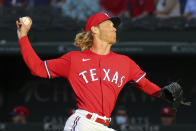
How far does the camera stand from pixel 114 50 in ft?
28.5

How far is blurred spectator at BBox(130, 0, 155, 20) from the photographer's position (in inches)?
357

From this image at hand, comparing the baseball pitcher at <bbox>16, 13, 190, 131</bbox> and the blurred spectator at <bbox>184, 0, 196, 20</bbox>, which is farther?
the blurred spectator at <bbox>184, 0, 196, 20</bbox>

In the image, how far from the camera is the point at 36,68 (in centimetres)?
373

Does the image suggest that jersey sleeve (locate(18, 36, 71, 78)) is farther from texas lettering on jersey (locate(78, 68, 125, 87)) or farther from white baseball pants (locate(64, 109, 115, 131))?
white baseball pants (locate(64, 109, 115, 131))

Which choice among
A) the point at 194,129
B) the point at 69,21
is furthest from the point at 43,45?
the point at 194,129

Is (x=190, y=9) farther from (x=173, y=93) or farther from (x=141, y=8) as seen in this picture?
(x=173, y=93)

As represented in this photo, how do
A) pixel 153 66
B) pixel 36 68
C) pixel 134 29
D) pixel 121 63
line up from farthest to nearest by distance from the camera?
1. pixel 153 66
2. pixel 134 29
3. pixel 121 63
4. pixel 36 68

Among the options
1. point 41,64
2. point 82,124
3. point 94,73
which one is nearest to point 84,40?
point 94,73

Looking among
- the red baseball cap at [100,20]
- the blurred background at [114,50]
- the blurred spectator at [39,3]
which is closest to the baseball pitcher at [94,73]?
the red baseball cap at [100,20]

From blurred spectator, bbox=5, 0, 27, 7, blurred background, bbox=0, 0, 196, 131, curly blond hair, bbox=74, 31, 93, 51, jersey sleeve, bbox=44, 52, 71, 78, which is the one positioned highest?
curly blond hair, bbox=74, 31, 93, 51

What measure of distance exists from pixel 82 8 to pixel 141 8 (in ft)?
3.70

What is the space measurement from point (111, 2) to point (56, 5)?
43.5 inches

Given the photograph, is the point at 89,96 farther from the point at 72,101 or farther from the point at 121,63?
the point at 72,101

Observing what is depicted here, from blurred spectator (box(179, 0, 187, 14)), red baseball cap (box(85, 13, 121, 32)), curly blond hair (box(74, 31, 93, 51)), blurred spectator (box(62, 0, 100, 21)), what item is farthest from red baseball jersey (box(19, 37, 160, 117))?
blurred spectator (box(179, 0, 187, 14))
